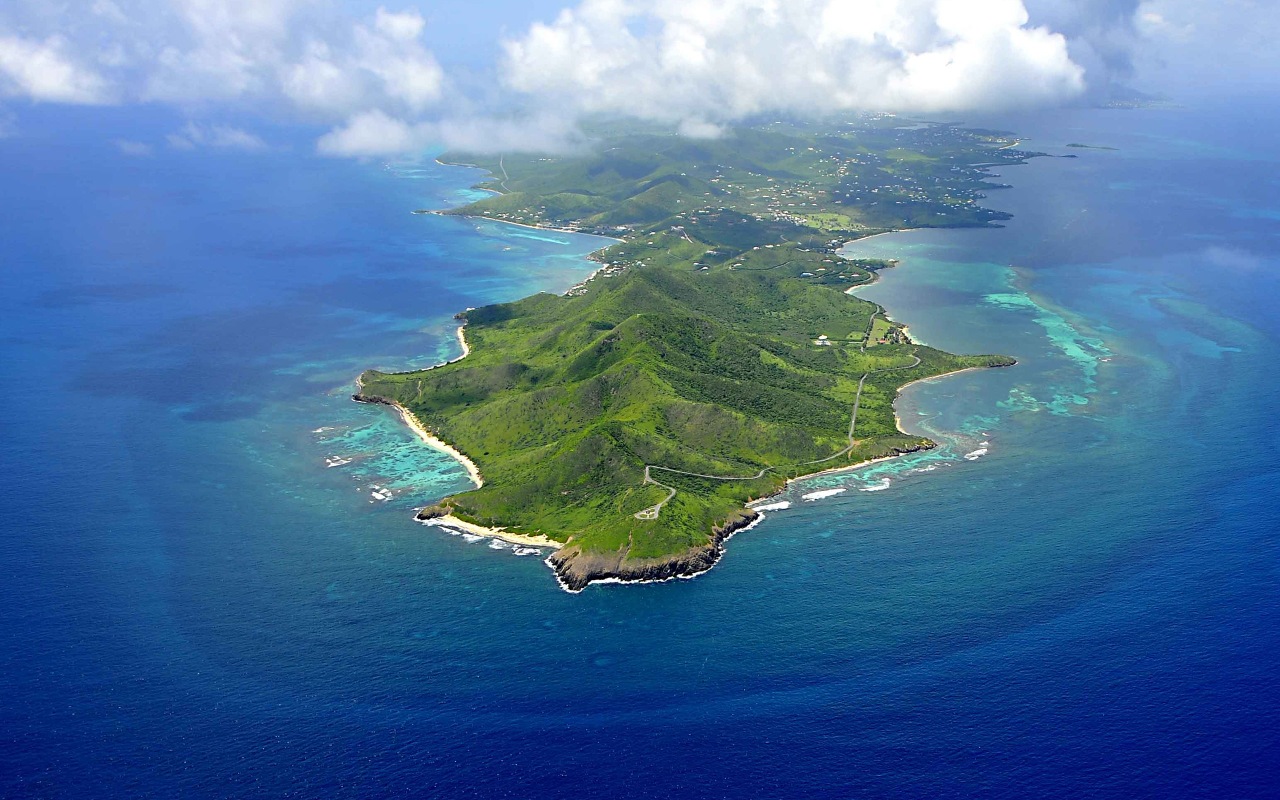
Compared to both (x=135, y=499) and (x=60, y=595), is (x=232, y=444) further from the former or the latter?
(x=60, y=595)

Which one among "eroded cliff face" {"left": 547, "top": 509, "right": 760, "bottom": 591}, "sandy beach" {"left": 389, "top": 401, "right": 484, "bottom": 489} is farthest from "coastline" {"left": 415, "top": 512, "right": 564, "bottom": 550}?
"sandy beach" {"left": 389, "top": 401, "right": 484, "bottom": 489}

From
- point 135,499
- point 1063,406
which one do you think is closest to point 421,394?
point 135,499

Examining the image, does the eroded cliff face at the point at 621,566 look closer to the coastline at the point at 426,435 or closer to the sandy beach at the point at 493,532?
the sandy beach at the point at 493,532

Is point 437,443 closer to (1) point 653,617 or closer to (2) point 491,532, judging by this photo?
(2) point 491,532

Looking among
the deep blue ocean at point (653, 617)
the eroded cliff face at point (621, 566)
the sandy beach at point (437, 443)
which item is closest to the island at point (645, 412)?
the eroded cliff face at point (621, 566)

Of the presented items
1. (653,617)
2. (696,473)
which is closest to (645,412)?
(696,473)

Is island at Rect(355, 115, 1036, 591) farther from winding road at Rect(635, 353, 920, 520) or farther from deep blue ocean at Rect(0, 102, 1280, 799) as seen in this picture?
deep blue ocean at Rect(0, 102, 1280, 799)

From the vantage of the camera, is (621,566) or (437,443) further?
(437,443)
